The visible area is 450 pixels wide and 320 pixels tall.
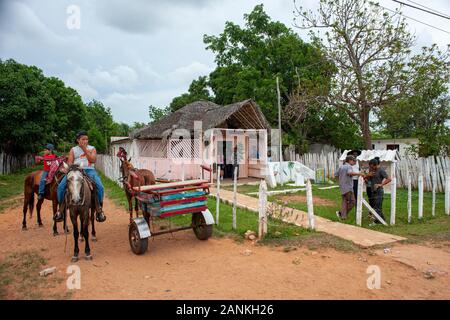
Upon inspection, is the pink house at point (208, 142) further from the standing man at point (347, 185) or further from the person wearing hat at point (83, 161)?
the person wearing hat at point (83, 161)

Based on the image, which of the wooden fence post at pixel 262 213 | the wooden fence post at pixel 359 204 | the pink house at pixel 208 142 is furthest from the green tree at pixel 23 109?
the wooden fence post at pixel 359 204

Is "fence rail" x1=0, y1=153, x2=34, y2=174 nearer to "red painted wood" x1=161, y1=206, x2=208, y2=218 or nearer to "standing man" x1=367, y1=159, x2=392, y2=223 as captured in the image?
"red painted wood" x1=161, y1=206, x2=208, y2=218

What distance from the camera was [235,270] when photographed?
16.7ft

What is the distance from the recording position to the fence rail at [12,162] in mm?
21938

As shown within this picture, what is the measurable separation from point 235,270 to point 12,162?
81.1 ft

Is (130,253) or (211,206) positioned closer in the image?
(130,253)

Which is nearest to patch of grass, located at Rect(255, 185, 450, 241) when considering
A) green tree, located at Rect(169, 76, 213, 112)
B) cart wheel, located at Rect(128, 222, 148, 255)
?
cart wheel, located at Rect(128, 222, 148, 255)

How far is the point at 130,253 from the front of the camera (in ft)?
20.0

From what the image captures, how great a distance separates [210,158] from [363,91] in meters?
8.17

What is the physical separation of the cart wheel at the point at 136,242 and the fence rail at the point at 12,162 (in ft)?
64.7

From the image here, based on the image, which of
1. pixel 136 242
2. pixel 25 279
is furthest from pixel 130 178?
pixel 25 279

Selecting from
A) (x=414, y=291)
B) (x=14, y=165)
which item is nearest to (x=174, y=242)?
(x=414, y=291)
